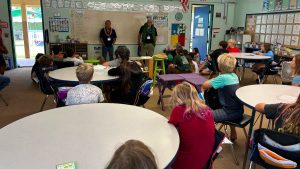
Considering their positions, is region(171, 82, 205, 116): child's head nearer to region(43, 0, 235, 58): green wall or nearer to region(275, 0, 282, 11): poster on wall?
region(43, 0, 235, 58): green wall

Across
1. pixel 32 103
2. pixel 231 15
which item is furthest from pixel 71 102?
pixel 231 15

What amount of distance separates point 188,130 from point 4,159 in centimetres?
107

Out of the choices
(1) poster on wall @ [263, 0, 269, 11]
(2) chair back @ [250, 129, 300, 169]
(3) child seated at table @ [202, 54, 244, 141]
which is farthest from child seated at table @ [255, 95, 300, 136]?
(1) poster on wall @ [263, 0, 269, 11]

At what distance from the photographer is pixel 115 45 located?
8242mm

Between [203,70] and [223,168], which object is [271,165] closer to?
[223,168]

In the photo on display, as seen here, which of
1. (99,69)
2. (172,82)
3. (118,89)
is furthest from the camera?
(172,82)

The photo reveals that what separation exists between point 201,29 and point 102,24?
3.78 meters

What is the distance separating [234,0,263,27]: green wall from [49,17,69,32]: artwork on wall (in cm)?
598

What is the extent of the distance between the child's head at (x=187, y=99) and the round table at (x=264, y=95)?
2.13 ft

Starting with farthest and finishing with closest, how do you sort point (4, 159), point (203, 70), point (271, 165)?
point (203, 70) → point (271, 165) → point (4, 159)

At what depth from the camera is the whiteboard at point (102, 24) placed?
7.79 meters

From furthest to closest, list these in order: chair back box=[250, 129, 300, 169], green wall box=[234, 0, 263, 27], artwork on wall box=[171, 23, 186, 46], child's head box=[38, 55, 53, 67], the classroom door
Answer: the classroom door < artwork on wall box=[171, 23, 186, 46] < green wall box=[234, 0, 263, 27] < child's head box=[38, 55, 53, 67] < chair back box=[250, 129, 300, 169]

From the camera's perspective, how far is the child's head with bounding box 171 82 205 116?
1.71 meters

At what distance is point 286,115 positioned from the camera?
1.67 meters
